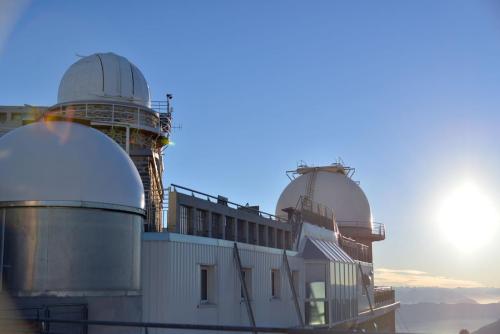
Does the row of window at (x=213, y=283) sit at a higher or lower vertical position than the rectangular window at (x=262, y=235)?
lower

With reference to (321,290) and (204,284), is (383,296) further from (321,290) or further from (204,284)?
(204,284)

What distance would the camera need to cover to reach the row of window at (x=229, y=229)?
1950 centimetres

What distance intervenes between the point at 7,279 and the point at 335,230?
26421mm

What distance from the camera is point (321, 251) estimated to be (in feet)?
96.4

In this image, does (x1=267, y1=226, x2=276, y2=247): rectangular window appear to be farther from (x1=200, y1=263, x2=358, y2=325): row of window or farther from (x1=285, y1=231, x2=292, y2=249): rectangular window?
(x1=200, y1=263, x2=358, y2=325): row of window

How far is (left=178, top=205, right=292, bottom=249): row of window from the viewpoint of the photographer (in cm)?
1950

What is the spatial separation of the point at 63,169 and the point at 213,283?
7.28 metres

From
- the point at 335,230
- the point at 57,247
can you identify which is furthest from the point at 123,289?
the point at 335,230

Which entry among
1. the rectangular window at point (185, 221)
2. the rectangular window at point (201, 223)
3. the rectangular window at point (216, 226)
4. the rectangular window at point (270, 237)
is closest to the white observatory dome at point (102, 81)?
the rectangular window at point (270, 237)

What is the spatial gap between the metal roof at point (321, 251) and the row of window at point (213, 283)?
2138mm

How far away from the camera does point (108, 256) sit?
13828 millimetres

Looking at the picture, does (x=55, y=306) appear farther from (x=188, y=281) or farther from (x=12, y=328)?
→ (x=188, y=281)

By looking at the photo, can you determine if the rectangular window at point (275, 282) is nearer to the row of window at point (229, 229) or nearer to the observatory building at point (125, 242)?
the observatory building at point (125, 242)

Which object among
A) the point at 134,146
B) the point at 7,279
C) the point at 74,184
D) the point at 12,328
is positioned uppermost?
the point at 134,146
